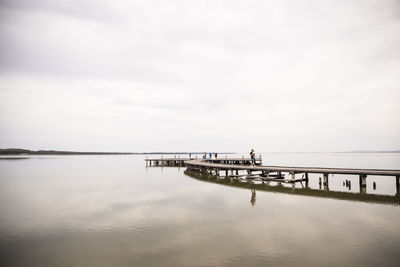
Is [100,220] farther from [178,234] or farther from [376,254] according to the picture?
[376,254]

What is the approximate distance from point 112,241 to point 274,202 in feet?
36.6

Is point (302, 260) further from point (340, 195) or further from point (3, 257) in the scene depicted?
point (340, 195)

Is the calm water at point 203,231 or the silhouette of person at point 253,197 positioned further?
the silhouette of person at point 253,197

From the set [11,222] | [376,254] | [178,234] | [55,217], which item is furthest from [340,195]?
[11,222]

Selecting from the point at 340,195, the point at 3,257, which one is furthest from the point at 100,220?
the point at 340,195

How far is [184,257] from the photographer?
26.0 ft

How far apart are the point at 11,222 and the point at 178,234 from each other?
9.56m

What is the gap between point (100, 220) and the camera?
12.5 m

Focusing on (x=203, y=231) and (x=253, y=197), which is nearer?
(x=203, y=231)

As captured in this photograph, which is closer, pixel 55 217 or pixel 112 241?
pixel 112 241

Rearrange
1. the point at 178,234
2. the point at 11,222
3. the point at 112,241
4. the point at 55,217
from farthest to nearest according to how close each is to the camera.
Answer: the point at 55,217 → the point at 11,222 → the point at 178,234 → the point at 112,241

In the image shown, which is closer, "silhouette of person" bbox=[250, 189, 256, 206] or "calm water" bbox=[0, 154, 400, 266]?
"calm water" bbox=[0, 154, 400, 266]

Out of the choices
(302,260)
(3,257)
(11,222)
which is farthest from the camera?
(11,222)

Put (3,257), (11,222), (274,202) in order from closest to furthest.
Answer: (3,257), (11,222), (274,202)
